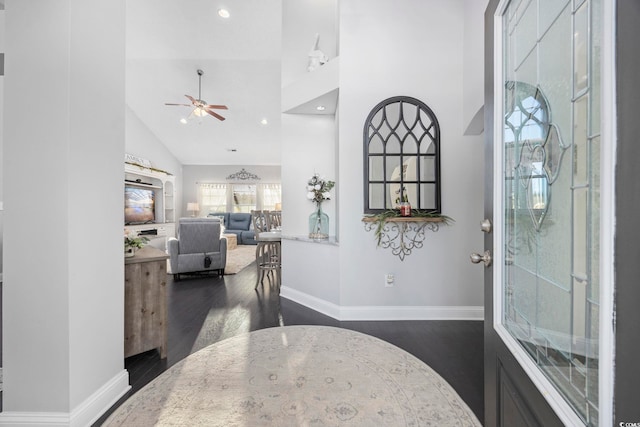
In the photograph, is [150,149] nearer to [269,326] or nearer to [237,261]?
[237,261]

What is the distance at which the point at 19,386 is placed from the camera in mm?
1273

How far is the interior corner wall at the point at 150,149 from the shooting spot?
21.7ft

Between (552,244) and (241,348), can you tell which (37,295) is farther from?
(552,244)

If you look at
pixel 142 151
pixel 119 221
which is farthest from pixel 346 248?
pixel 142 151

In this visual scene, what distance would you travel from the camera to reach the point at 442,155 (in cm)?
263

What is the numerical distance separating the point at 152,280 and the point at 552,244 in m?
2.13

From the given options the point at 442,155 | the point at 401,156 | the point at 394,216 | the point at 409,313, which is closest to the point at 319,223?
the point at 394,216

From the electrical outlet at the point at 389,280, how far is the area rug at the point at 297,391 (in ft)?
2.08

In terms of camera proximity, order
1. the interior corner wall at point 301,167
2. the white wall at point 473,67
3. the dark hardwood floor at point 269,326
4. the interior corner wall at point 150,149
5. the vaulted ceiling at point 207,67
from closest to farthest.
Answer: the dark hardwood floor at point 269,326 < the white wall at point 473,67 < the interior corner wall at point 301,167 < the vaulted ceiling at point 207,67 < the interior corner wall at point 150,149

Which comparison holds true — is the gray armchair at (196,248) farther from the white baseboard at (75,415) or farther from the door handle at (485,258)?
the door handle at (485,258)

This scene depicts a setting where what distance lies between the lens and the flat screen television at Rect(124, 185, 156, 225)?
6473 mm

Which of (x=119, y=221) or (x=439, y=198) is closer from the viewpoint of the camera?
(x=119, y=221)

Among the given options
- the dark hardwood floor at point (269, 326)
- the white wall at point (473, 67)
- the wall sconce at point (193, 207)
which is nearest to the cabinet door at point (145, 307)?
the dark hardwood floor at point (269, 326)

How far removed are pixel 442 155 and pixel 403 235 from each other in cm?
84
